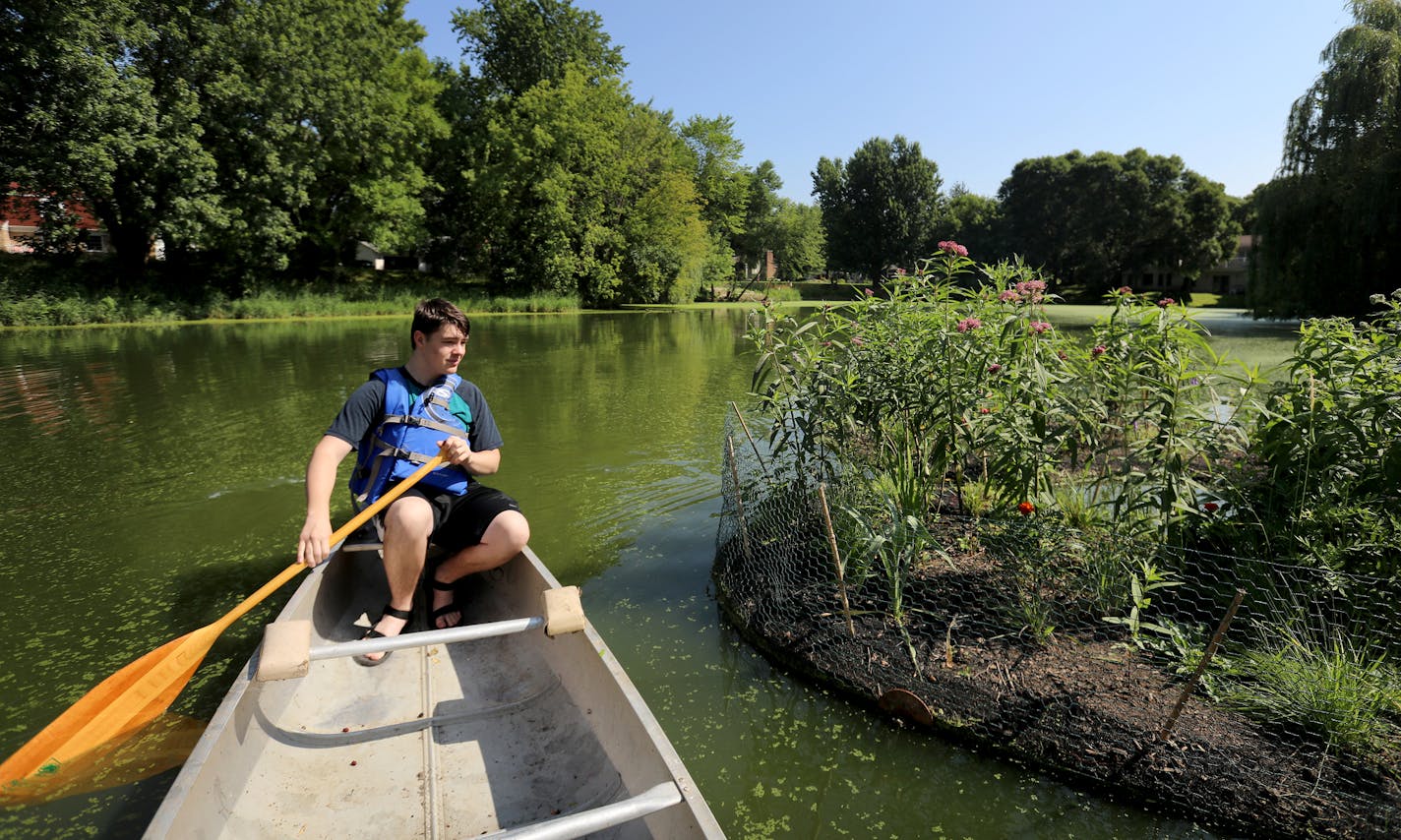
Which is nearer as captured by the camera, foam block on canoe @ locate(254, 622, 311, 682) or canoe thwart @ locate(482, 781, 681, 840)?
canoe thwart @ locate(482, 781, 681, 840)

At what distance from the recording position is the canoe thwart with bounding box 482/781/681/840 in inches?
73.6

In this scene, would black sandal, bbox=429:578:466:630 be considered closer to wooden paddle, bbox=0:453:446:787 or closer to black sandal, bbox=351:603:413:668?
black sandal, bbox=351:603:413:668

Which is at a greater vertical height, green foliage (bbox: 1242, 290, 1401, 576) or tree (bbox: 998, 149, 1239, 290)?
tree (bbox: 998, 149, 1239, 290)

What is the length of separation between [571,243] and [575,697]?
36318 millimetres

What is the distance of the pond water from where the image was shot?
2.85m

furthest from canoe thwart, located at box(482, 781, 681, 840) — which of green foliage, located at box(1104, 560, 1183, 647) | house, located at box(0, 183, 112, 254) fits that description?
house, located at box(0, 183, 112, 254)

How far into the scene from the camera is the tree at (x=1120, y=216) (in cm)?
4772

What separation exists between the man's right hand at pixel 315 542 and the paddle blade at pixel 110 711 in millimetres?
506

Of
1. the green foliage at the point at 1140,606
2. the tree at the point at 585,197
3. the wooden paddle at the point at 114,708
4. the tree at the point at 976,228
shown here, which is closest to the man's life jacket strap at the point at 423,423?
the wooden paddle at the point at 114,708

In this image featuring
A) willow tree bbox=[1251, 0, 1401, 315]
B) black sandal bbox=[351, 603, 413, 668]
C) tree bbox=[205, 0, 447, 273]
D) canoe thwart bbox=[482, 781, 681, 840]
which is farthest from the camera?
tree bbox=[205, 0, 447, 273]

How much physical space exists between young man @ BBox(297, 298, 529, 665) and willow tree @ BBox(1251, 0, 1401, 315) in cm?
2541

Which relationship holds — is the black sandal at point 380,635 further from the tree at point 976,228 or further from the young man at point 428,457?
the tree at point 976,228

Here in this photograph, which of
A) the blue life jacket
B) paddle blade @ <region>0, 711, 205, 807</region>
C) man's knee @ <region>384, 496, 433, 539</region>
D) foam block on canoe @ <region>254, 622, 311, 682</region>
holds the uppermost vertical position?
the blue life jacket

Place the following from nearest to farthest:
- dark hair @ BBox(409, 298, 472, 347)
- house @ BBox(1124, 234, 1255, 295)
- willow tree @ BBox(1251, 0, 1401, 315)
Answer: dark hair @ BBox(409, 298, 472, 347), willow tree @ BBox(1251, 0, 1401, 315), house @ BBox(1124, 234, 1255, 295)
